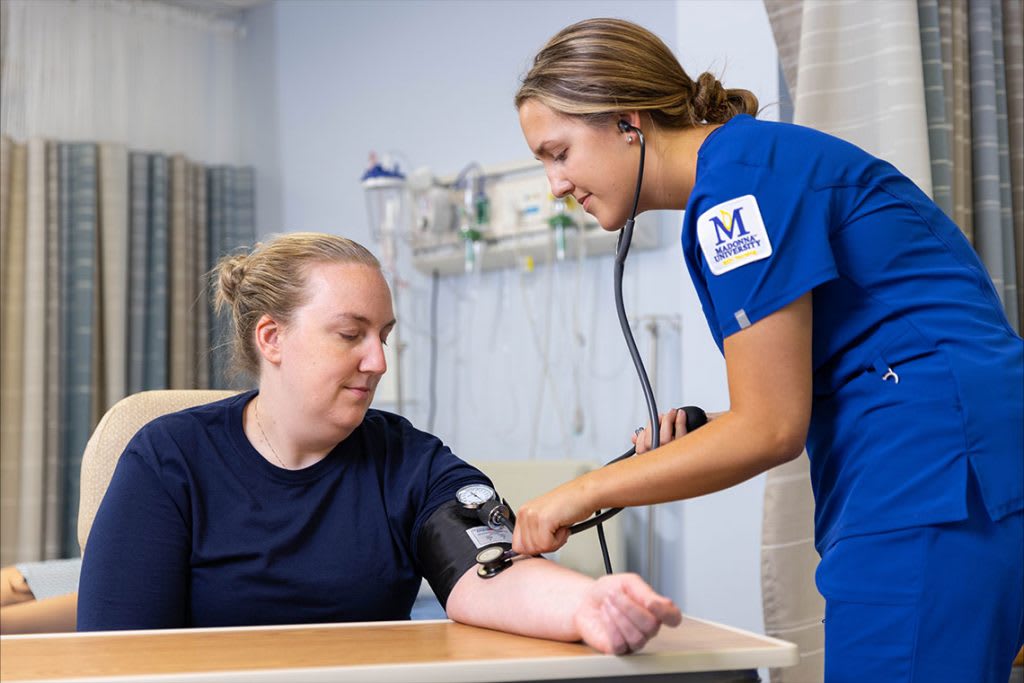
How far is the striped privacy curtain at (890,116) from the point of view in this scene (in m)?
2.03

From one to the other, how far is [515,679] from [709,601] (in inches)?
70.5

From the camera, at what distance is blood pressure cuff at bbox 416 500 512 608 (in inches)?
51.3

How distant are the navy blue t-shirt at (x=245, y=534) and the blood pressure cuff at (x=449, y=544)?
3 cm

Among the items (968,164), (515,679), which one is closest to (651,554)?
(968,164)

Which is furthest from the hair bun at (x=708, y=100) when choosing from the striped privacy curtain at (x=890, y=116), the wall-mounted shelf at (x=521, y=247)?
the wall-mounted shelf at (x=521, y=247)

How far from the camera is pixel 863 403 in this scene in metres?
1.17

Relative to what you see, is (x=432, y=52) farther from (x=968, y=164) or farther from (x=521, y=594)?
(x=521, y=594)

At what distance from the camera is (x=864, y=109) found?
2098 millimetres

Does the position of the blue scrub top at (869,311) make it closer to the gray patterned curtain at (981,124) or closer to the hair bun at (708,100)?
the hair bun at (708,100)

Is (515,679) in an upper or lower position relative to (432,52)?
lower

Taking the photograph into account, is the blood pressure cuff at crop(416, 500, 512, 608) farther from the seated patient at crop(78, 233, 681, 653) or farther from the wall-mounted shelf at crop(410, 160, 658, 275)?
the wall-mounted shelf at crop(410, 160, 658, 275)

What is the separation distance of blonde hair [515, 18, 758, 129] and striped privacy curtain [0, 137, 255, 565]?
2.78 m

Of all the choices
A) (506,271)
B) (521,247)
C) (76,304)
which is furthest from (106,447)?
(76,304)

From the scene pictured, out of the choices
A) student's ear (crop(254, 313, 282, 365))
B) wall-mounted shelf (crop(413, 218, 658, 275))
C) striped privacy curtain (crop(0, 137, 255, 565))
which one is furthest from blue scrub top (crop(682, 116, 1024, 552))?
striped privacy curtain (crop(0, 137, 255, 565))
